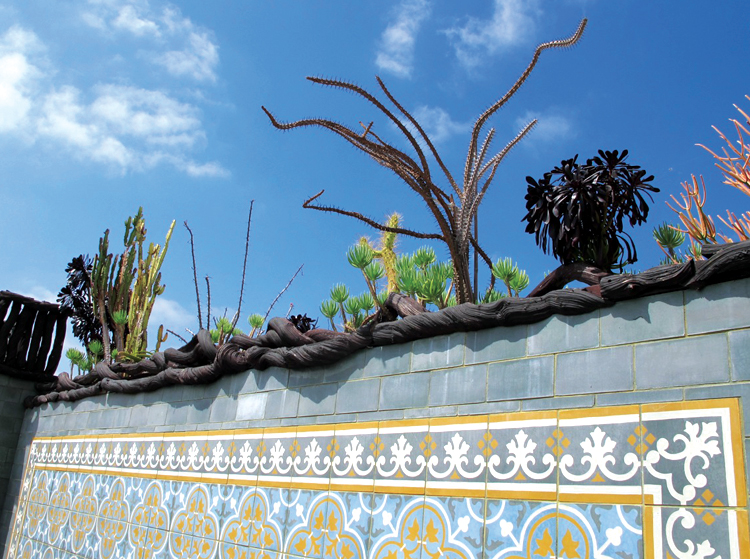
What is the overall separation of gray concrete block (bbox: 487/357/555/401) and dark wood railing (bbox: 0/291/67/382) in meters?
5.30

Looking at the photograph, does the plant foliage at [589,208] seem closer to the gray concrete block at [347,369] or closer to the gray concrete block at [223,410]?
the gray concrete block at [347,369]

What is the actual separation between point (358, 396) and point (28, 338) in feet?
15.2

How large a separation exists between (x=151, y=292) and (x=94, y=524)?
397cm

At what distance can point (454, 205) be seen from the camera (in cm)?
425

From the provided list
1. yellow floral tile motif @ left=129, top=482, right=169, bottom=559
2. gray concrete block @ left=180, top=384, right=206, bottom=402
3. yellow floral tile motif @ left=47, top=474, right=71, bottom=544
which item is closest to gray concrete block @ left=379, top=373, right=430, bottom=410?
gray concrete block @ left=180, top=384, right=206, bottom=402

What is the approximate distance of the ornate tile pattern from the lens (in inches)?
77.9

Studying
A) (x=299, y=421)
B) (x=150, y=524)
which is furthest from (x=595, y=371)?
(x=150, y=524)

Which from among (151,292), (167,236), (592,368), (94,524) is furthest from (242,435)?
(167,236)

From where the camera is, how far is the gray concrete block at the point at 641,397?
2.08 meters

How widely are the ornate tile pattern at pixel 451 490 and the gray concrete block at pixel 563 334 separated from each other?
9.9 inches

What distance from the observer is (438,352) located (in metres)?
2.84

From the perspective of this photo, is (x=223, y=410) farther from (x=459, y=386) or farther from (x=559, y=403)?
(x=559, y=403)

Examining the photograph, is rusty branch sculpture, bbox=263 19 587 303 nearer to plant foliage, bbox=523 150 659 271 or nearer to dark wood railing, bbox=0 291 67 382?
plant foliage, bbox=523 150 659 271

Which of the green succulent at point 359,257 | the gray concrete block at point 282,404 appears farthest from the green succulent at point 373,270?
the gray concrete block at point 282,404
